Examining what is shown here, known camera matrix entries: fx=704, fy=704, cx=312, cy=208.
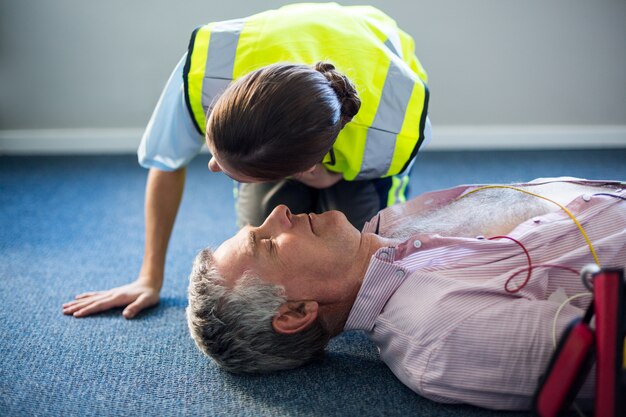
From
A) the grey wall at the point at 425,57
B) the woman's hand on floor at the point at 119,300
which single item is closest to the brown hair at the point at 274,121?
the woman's hand on floor at the point at 119,300

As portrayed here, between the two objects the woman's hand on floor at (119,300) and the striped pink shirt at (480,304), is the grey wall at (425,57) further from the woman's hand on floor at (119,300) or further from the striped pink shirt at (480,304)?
the striped pink shirt at (480,304)

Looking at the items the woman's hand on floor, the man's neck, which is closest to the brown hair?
the man's neck

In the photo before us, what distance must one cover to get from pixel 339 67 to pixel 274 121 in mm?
397

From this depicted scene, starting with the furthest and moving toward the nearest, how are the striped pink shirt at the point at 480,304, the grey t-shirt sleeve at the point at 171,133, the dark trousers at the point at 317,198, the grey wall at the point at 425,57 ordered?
the grey wall at the point at 425,57
the dark trousers at the point at 317,198
the grey t-shirt sleeve at the point at 171,133
the striped pink shirt at the point at 480,304

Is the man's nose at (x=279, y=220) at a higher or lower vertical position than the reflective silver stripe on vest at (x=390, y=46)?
lower

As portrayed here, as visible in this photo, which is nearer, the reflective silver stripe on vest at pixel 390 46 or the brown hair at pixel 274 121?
the brown hair at pixel 274 121

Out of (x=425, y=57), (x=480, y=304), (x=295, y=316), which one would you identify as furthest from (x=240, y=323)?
(x=425, y=57)

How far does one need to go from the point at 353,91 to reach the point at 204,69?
394 mm

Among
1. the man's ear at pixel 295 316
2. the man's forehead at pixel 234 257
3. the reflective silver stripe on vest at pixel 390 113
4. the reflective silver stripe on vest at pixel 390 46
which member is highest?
the reflective silver stripe on vest at pixel 390 46

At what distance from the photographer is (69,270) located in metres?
2.04

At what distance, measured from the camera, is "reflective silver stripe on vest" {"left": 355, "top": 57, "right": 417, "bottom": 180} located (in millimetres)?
1648

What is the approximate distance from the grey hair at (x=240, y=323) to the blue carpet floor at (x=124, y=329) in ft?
0.25

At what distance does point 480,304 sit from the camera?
128cm

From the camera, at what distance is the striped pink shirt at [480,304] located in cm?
124
